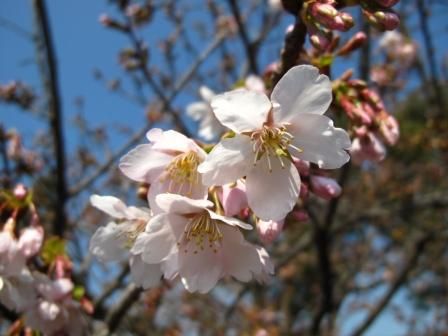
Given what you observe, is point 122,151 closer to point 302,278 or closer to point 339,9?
point 339,9

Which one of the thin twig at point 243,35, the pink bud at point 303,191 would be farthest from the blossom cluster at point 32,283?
the thin twig at point 243,35

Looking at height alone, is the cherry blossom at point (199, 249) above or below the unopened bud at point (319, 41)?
below

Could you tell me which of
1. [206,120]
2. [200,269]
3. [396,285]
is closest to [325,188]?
[200,269]

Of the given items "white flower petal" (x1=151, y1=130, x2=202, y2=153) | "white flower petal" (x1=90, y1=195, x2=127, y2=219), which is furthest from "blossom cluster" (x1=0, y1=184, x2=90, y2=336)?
"white flower petal" (x1=151, y1=130, x2=202, y2=153)

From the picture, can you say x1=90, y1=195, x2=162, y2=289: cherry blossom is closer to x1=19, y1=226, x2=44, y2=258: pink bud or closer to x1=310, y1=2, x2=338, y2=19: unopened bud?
x1=19, y1=226, x2=44, y2=258: pink bud

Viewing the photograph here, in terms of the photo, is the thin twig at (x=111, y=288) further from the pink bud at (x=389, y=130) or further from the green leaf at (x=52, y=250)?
the pink bud at (x=389, y=130)

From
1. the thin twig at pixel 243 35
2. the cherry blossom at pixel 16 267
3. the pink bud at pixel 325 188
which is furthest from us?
the thin twig at pixel 243 35
